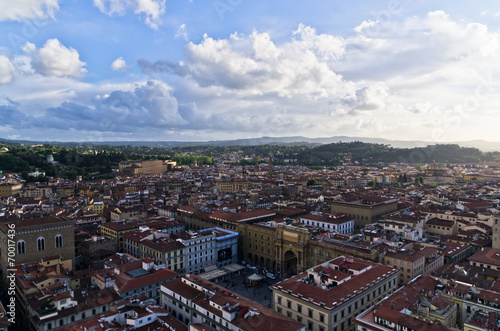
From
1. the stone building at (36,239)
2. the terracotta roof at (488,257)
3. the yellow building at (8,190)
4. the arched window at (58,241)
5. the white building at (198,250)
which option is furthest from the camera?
the yellow building at (8,190)

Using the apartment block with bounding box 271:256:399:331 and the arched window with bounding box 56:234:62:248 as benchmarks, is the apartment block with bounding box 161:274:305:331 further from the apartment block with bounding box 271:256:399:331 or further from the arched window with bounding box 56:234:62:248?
the arched window with bounding box 56:234:62:248

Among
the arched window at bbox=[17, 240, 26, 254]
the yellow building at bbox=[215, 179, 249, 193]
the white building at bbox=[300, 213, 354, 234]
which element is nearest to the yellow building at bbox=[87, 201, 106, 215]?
the arched window at bbox=[17, 240, 26, 254]

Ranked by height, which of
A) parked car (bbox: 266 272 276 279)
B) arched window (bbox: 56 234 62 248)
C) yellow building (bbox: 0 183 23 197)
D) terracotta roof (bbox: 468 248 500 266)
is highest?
arched window (bbox: 56 234 62 248)

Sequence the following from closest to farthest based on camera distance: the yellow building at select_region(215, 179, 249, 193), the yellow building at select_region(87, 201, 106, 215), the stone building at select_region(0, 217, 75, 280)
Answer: the stone building at select_region(0, 217, 75, 280) < the yellow building at select_region(87, 201, 106, 215) < the yellow building at select_region(215, 179, 249, 193)

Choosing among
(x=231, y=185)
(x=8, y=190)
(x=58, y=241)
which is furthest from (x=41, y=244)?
(x=231, y=185)

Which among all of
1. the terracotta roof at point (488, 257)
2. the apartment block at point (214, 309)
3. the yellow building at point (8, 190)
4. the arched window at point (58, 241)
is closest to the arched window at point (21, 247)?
the arched window at point (58, 241)

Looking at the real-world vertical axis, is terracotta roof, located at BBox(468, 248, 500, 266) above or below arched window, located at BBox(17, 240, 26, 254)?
below

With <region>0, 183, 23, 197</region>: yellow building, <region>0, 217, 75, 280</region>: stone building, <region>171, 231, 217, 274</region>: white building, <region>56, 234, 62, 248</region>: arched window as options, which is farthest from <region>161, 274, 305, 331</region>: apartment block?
<region>0, 183, 23, 197</region>: yellow building

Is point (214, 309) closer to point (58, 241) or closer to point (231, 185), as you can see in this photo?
point (58, 241)

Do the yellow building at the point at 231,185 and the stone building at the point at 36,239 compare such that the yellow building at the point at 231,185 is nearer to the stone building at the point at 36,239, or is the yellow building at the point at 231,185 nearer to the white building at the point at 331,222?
the white building at the point at 331,222

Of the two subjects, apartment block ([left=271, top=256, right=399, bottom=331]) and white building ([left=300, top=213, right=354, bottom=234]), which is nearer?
apartment block ([left=271, top=256, right=399, bottom=331])

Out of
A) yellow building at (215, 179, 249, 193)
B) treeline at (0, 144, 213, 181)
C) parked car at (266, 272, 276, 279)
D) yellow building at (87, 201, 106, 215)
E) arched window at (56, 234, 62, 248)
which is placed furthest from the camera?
treeline at (0, 144, 213, 181)
